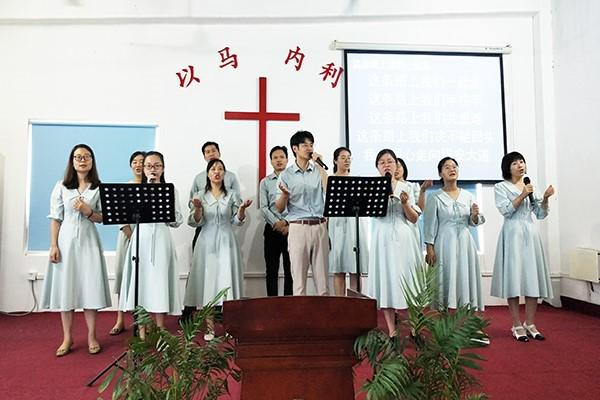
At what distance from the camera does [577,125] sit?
4.64 meters

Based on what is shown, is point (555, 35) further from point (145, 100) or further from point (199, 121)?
point (145, 100)

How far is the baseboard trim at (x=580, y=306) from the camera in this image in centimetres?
428

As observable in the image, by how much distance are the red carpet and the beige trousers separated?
2.98 ft

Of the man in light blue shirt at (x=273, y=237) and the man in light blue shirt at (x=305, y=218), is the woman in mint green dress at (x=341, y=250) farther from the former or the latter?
the man in light blue shirt at (x=305, y=218)

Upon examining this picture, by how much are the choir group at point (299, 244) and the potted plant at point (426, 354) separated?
2098 mm

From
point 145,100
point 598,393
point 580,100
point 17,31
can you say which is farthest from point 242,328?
point 17,31

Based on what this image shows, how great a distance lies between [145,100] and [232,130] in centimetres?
103

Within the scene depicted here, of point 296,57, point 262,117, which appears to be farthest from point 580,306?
point 296,57

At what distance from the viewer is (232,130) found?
15.6 feet

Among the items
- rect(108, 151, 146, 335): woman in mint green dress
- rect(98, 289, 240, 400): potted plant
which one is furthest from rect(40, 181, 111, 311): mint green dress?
rect(98, 289, 240, 400): potted plant

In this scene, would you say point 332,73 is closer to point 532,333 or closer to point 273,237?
point 273,237

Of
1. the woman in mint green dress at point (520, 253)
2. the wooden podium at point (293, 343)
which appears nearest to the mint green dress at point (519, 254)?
the woman in mint green dress at point (520, 253)

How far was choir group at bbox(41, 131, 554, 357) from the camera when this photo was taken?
9.87 feet

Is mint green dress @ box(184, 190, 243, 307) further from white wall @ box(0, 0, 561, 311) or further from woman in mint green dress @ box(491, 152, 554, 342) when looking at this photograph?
woman in mint green dress @ box(491, 152, 554, 342)
